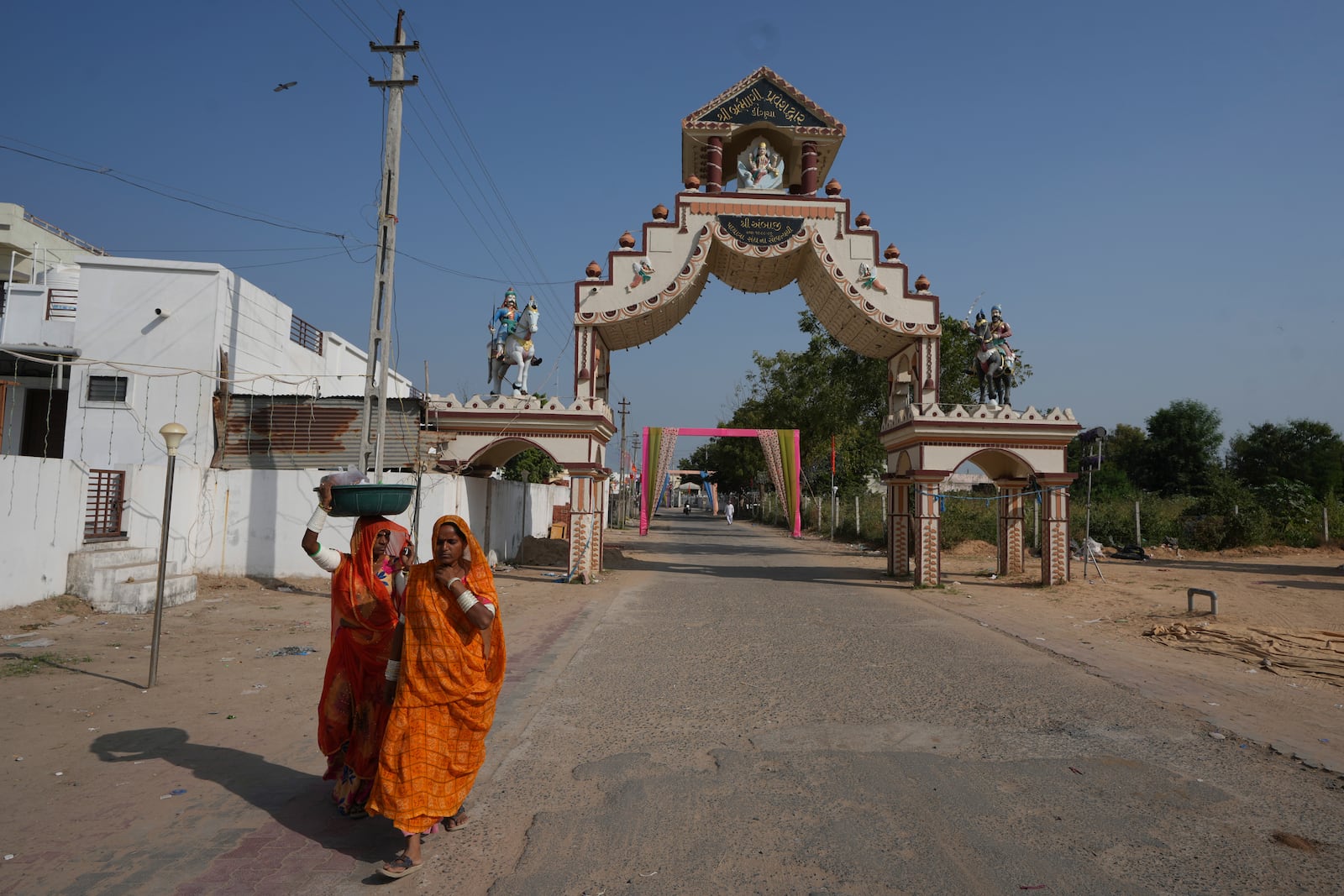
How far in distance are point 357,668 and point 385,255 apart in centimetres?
1100

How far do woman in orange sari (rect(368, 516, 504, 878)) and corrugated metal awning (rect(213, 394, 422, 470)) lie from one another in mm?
13945

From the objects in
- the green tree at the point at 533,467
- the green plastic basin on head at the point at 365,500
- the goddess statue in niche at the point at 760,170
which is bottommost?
the green plastic basin on head at the point at 365,500

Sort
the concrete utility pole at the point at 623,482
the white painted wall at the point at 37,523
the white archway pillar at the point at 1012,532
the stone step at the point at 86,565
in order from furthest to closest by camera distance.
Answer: the concrete utility pole at the point at 623,482 → the white archway pillar at the point at 1012,532 → the stone step at the point at 86,565 → the white painted wall at the point at 37,523

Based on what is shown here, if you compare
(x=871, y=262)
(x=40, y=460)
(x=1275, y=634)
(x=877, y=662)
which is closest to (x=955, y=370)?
(x=871, y=262)

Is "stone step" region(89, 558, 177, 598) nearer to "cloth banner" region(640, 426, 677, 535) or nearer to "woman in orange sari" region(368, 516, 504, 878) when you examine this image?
"woman in orange sari" region(368, 516, 504, 878)

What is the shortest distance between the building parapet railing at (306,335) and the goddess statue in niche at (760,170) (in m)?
12.5

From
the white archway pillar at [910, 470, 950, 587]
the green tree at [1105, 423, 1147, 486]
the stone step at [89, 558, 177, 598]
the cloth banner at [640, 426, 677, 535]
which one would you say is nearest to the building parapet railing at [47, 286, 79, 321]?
the stone step at [89, 558, 177, 598]

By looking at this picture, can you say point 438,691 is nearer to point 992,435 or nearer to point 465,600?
point 465,600

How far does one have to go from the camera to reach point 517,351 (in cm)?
1756

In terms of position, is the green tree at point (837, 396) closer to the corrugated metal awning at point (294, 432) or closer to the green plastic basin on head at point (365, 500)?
the corrugated metal awning at point (294, 432)

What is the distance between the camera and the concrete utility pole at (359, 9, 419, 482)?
13.2 metres

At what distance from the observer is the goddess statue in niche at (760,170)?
18672 millimetres

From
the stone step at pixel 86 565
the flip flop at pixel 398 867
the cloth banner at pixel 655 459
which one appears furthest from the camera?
the cloth banner at pixel 655 459

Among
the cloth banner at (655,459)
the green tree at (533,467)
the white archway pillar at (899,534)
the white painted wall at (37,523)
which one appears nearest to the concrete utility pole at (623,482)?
the green tree at (533,467)
